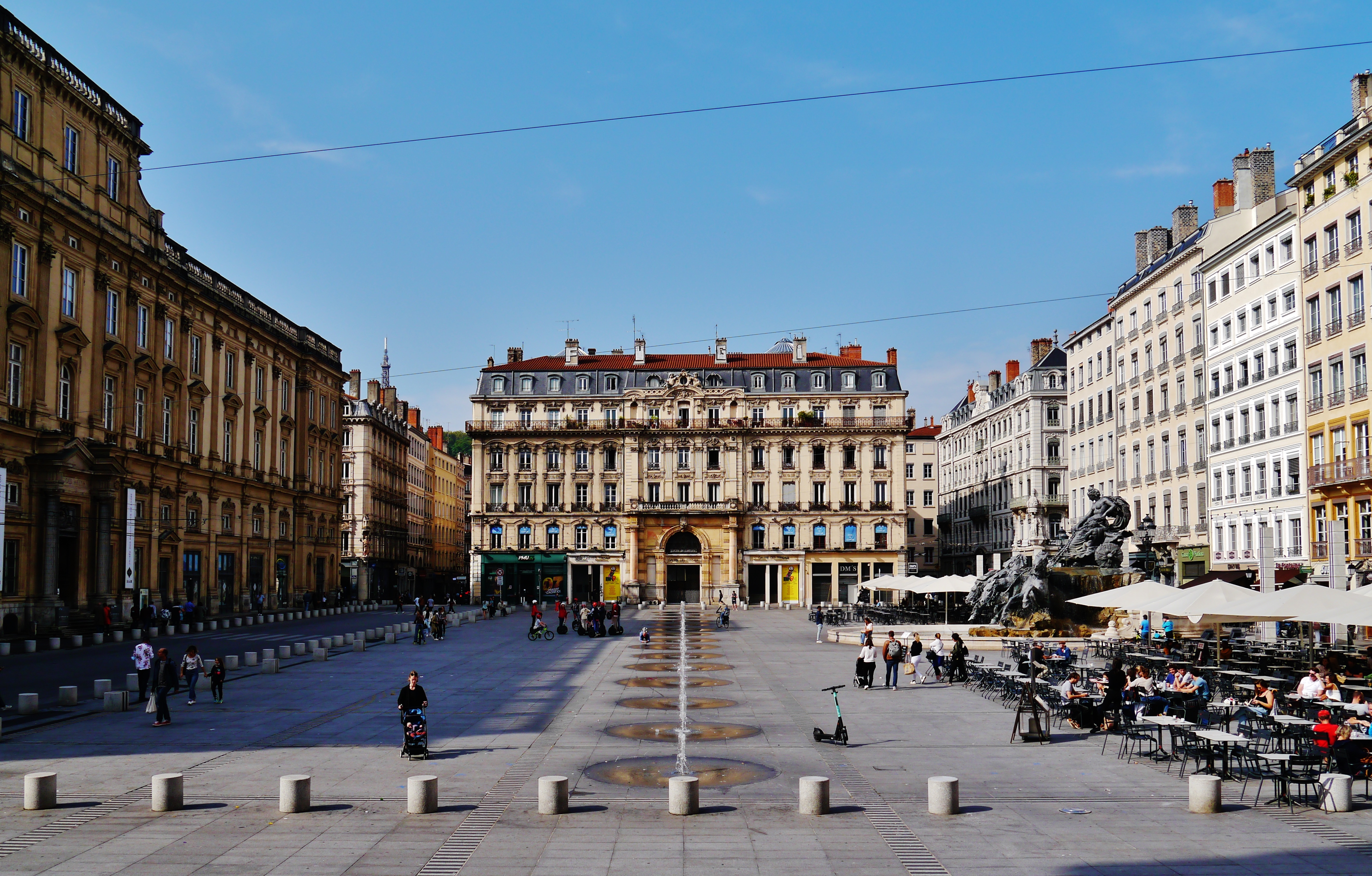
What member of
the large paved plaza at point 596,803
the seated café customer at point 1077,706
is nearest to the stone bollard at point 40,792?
the large paved plaza at point 596,803

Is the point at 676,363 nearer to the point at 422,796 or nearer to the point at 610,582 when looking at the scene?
the point at 610,582

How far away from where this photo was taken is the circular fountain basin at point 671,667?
34562 mm

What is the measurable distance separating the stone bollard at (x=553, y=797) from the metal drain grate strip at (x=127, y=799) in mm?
5281

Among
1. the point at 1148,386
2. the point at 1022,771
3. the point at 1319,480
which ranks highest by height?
the point at 1148,386

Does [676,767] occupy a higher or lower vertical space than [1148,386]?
lower

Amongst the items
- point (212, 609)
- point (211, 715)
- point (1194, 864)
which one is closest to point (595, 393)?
point (212, 609)

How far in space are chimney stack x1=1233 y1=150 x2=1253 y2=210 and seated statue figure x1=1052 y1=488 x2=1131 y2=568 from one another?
23.4m

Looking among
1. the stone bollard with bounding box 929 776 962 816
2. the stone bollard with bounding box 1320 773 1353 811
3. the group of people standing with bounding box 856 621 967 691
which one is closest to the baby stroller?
the stone bollard with bounding box 929 776 962 816

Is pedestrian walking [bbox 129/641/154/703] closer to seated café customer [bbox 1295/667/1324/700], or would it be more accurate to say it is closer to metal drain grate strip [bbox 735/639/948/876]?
metal drain grate strip [bbox 735/639/948/876]

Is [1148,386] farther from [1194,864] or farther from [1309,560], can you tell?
[1194,864]

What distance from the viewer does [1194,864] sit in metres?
12.4

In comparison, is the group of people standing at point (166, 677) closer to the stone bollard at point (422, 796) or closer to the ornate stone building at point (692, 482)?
the stone bollard at point (422, 796)

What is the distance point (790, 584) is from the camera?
97875 millimetres

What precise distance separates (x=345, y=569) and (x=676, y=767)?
84.4 m
